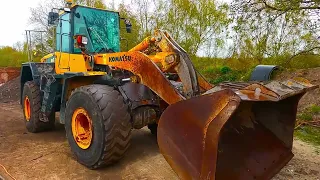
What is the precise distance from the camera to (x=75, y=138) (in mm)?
4219

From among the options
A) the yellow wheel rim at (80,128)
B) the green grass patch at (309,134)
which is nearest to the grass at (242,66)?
the green grass patch at (309,134)

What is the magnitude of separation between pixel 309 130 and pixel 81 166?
15.5 feet

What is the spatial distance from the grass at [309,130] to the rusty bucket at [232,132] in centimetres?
228

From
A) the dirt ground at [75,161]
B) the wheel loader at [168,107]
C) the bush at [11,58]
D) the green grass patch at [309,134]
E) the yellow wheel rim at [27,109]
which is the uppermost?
the bush at [11,58]

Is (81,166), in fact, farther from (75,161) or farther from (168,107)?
(168,107)

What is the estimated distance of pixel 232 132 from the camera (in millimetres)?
3150

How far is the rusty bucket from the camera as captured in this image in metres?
2.48

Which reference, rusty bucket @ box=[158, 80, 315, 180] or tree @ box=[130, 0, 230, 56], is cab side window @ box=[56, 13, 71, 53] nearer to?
rusty bucket @ box=[158, 80, 315, 180]

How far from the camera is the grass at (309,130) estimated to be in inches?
220

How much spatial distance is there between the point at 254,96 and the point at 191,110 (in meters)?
0.61

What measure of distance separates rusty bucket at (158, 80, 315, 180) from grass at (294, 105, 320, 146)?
7.48 feet

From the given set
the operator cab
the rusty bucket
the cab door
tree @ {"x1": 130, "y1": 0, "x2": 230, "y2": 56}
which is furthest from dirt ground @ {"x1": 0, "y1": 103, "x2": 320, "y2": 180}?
tree @ {"x1": 130, "y1": 0, "x2": 230, "y2": 56}

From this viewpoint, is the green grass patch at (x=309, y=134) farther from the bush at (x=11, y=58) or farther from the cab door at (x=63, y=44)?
the bush at (x=11, y=58)

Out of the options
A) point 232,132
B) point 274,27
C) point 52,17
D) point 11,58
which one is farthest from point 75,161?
point 11,58
